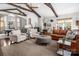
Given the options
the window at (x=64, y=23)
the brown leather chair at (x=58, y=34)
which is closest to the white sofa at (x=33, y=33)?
the brown leather chair at (x=58, y=34)

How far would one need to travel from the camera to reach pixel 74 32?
2629 millimetres

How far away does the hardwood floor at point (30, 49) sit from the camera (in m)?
2.68

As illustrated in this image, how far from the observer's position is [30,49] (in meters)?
2.69

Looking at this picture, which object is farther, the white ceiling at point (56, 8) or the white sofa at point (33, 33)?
the white sofa at point (33, 33)

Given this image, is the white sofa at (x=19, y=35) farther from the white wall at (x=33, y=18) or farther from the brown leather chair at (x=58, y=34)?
the brown leather chair at (x=58, y=34)

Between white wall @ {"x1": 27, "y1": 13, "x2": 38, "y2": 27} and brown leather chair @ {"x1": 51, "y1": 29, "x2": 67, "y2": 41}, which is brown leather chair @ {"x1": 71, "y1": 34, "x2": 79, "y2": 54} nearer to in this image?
brown leather chair @ {"x1": 51, "y1": 29, "x2": 67, "y2": 41}

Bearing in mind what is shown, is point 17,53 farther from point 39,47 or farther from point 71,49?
point 71,49

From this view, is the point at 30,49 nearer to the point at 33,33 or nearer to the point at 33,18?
the point at 33,33

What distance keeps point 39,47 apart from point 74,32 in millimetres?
770

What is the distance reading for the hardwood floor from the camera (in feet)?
8.80

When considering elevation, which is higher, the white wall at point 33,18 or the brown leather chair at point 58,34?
the white wall at point 33,18

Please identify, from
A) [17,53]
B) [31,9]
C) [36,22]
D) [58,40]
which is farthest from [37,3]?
[17,53]

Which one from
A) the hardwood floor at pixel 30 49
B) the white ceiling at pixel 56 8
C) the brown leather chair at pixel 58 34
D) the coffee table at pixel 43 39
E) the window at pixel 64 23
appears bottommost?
the hardwood floor at pixel 30 49

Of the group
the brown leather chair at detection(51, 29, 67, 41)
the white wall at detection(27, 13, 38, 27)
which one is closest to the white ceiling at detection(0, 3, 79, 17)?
the white wall at detection(27, 13, 38, 27)
